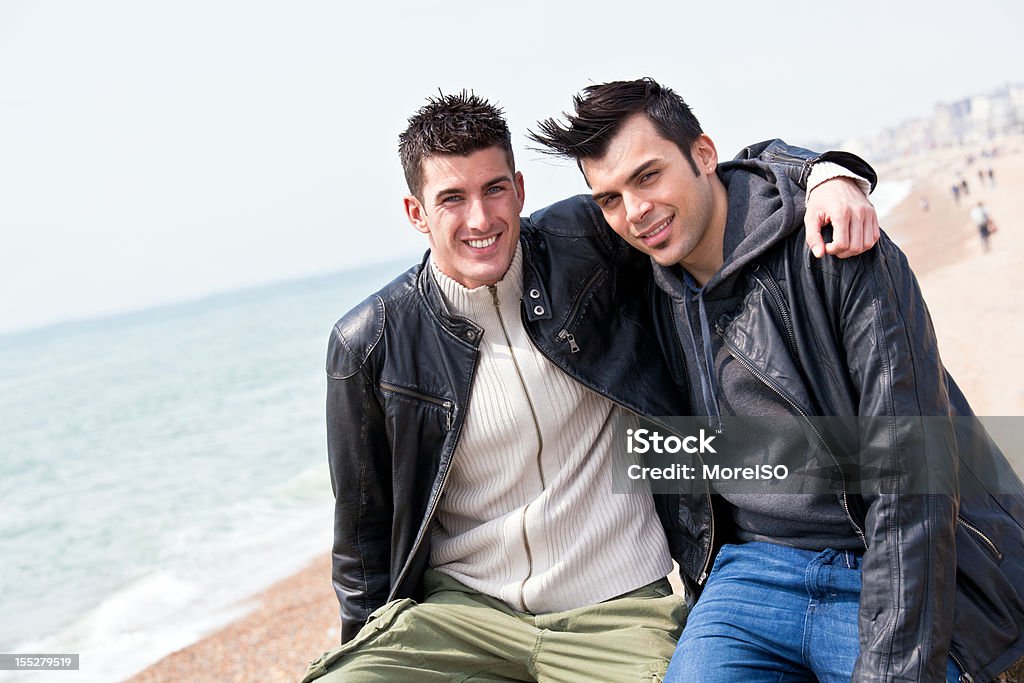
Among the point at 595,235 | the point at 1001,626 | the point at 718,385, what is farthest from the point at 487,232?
the point at 1001,626

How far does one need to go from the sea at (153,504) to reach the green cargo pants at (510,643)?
6311 millimetres

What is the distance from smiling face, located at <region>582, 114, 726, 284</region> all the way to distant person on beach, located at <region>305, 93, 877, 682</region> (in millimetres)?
305

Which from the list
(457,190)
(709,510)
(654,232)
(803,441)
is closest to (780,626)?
→ (709,510)

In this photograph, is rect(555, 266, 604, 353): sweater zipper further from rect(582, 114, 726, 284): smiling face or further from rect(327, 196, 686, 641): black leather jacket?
rect(582, 114, 726, 284): smiling face

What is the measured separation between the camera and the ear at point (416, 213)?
3.91 meters

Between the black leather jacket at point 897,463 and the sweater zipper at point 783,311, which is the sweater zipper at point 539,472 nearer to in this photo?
the black leather jacket at point 897,463

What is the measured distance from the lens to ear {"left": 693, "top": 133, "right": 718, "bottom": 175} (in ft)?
12.0

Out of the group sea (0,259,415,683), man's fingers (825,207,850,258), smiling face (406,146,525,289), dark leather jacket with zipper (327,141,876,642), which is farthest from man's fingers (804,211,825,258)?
sea (0,259,415,683)

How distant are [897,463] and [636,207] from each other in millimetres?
1316

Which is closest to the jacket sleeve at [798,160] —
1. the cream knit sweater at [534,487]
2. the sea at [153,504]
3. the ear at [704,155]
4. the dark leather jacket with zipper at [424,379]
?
the dark leather jacket with zipper at [424,379]

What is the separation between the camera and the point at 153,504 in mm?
18438

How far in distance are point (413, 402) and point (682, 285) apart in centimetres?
116

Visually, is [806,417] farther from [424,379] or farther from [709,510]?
[424,379]

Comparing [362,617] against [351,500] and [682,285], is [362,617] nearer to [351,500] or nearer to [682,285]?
[351,500]
